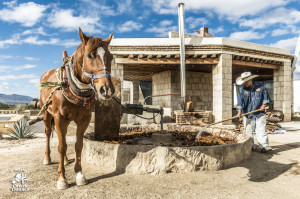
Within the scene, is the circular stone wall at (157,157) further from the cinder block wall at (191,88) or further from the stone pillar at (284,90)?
the stone pillar at (284,90)

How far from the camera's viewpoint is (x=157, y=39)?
10922 millimetres

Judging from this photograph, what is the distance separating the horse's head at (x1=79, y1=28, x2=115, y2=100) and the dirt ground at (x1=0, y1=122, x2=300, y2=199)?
4.58ft

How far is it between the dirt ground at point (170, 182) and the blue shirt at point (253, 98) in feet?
4.45

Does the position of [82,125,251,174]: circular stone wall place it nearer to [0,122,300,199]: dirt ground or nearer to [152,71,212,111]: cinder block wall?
[0,122,300,199]: dirt ground

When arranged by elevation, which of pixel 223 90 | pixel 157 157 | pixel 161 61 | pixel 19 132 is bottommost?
pixel 19 132

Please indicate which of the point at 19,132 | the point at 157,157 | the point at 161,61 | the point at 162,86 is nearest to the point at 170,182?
the point at 157,157

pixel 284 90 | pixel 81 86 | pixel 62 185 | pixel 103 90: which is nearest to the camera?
pixel 103 90

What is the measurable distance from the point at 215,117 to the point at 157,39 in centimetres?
529

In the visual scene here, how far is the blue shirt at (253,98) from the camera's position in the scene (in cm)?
485

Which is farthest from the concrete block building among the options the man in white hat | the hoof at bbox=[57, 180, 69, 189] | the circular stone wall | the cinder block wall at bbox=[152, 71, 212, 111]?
the hoof at bbox=[57, 180, 69, 189]

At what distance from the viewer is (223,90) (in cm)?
1070

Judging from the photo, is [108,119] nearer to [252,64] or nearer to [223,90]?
[223,90]

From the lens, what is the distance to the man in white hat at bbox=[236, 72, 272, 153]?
4777mm

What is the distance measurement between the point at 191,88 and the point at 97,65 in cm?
1209
